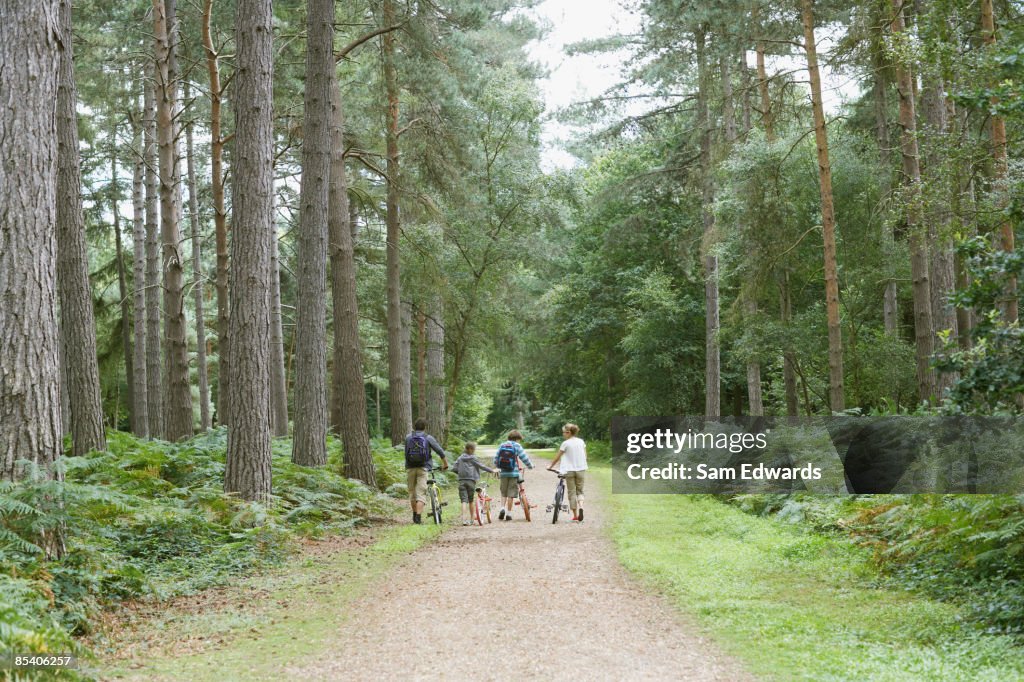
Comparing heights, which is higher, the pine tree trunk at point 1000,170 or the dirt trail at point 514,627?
the pine tree trunk at point 1000,170

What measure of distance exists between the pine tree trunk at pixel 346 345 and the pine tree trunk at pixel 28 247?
828 cm

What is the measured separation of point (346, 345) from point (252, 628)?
29.9 ft

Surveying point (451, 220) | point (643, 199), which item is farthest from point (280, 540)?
point (643, 199)

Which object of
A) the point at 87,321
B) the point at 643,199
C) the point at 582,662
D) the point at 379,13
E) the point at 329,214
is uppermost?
the point at 379,13

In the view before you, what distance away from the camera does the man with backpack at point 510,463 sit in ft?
46.4

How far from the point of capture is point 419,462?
13.5m

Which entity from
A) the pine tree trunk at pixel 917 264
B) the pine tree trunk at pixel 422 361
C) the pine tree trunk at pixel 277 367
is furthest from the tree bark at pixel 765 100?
the pine tree trunk at pixel 277 367

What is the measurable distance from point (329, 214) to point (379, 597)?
31.1 feet

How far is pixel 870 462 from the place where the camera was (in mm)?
11859

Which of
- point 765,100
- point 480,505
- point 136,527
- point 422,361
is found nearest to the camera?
point 136,527

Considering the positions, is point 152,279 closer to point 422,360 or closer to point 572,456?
point 422,360

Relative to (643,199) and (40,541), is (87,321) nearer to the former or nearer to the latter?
(40,541)

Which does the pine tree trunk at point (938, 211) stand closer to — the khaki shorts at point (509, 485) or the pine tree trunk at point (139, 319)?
the khaki shorts at point (509, 485)

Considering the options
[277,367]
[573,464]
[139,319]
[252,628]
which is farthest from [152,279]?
[252,628]
